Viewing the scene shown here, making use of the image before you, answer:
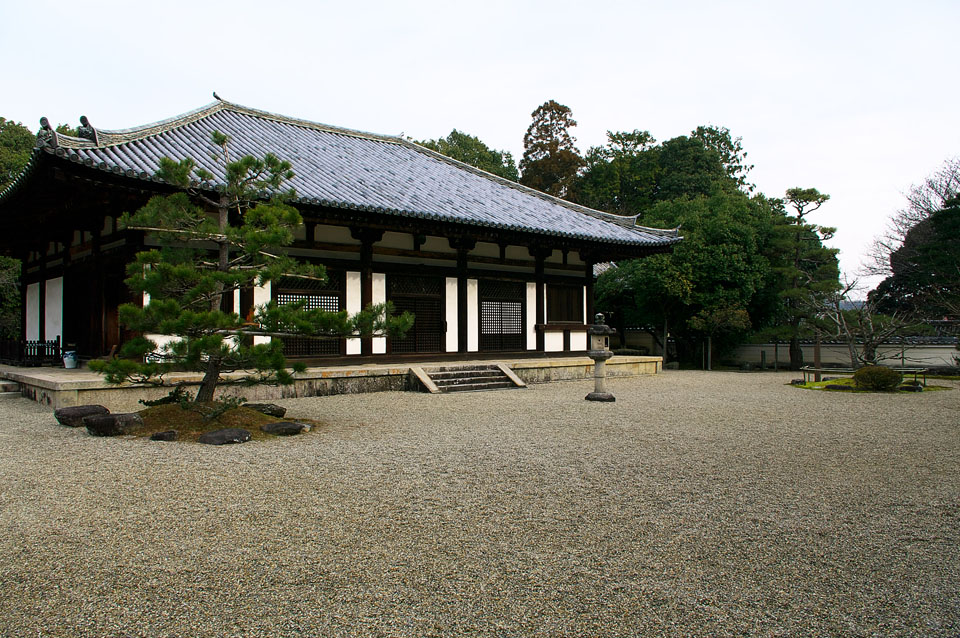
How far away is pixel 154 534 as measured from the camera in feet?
11.7

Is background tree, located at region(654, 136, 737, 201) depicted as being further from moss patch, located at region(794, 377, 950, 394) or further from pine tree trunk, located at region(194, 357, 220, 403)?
pine tree trunk, located at region(194, 357, 220, 403)

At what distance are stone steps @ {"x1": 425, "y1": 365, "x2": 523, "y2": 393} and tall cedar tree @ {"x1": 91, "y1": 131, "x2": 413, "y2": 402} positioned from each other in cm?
463

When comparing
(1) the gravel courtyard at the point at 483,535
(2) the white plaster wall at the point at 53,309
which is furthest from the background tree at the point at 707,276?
(2) the white plaster wall at the point at 53,309

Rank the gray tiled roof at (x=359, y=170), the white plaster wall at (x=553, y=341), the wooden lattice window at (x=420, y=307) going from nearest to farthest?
the gray tiled roof at (x=359, y=170), the wooden lattice window at (x=420, y=307), the white plaster wall at (x=553, y=341)

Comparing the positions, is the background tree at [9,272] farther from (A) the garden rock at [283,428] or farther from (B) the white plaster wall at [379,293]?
(A) the garden rock at [283,428]

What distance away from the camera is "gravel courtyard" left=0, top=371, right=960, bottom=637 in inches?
103

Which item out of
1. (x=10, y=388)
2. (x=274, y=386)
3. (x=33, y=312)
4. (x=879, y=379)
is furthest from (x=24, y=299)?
(x=879, y=379)

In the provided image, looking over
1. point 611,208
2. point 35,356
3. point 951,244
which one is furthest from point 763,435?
point 611,208

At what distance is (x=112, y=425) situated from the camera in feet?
21.9

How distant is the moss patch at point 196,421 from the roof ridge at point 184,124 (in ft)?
14.8

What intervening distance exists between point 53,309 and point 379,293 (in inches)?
305

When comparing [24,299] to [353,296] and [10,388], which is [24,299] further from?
[353,296]

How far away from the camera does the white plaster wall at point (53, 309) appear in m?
13.8

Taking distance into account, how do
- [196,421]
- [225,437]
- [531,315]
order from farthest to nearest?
[531,315] → [196,421] → [225,437]
